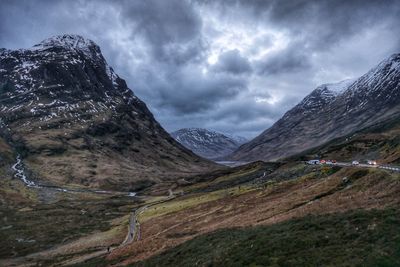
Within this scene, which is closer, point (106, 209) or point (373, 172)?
point (373, 172)

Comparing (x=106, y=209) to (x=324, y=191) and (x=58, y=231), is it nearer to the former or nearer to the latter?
(x=58, y=231)

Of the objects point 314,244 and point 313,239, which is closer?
point 314,244

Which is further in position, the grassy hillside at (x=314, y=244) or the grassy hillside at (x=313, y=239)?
the grassy hillside at (x=313, y=239)

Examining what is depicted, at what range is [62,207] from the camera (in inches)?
7200

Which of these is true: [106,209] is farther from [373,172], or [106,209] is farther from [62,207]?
[373,172]

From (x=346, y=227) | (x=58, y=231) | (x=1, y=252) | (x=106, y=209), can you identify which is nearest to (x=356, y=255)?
(x=346, y=227)

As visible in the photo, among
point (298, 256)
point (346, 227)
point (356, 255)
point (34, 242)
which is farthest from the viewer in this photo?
point (34, 242)

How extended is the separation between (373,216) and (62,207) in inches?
6616

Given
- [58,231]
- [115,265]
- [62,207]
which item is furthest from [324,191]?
[62,207]

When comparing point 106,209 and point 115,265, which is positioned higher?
point 106,209

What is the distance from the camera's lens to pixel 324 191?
65938mm

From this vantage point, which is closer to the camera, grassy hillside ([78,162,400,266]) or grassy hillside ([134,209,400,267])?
grassy hillside ([134,209,400,267])

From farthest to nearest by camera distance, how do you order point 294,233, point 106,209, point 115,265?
point 106,209
point 115,265
point 294,233

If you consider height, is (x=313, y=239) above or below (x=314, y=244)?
above
